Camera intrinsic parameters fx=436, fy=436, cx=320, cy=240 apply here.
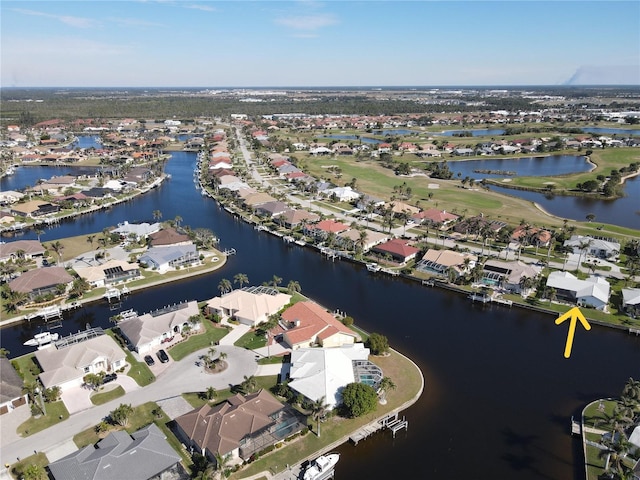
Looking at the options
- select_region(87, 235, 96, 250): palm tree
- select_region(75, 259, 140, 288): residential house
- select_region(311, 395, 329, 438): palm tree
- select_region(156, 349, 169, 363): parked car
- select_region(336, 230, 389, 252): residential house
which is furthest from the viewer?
select_region(87, 235, 96, 250): palm tree

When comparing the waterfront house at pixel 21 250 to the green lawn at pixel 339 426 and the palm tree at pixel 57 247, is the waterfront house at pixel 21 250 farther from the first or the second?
the green lawn at pixel 339 426

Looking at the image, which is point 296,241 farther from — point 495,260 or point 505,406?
point 505,406

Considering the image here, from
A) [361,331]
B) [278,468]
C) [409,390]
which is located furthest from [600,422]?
[278,468]

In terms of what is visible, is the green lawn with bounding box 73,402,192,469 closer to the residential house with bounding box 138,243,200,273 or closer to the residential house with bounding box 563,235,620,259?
the residential house with bounding box 138,243,200,273

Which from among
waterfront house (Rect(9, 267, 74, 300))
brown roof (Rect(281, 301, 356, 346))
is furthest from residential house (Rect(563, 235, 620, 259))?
waterfront house (Rect(9, 267, 74, 300))

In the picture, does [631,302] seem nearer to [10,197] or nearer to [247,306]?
[247,306]

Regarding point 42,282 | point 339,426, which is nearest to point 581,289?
point 339,426

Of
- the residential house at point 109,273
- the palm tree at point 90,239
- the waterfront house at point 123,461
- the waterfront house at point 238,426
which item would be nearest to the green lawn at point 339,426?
the waterfront house at point 238,426
